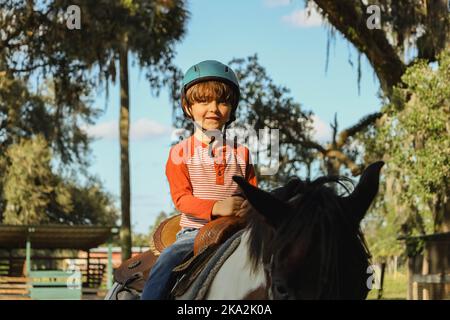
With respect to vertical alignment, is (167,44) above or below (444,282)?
above

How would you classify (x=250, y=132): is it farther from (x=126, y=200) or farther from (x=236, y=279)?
(x=236, y=279)

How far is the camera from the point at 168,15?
23.8 metres

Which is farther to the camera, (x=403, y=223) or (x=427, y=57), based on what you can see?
(x=403, y=223)

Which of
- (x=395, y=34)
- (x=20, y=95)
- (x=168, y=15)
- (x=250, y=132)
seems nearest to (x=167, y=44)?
(x=168, y=15)

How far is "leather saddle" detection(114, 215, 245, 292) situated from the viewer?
2.96 m

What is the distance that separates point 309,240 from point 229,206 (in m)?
0.72

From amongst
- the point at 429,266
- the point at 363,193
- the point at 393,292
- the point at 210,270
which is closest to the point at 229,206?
the point at 210,270

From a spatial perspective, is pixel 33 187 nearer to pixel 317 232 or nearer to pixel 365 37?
pixel 365 37

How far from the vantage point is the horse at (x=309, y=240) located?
229cm

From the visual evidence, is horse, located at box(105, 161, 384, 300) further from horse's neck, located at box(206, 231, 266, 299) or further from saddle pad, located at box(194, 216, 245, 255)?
saddle pad, located at box(194, 216, 245, 255)

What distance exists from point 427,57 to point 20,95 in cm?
1600

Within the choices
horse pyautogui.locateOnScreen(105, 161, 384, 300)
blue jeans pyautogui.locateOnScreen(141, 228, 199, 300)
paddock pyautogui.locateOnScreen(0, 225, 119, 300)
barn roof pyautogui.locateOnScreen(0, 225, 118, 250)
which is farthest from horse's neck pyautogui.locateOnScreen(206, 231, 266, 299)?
barn roof pyautogui.locateOnScreen(0, 225, 118, 250)

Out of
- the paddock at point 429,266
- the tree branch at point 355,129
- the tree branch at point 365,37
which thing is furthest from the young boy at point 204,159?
the tree branch at point 355,129
